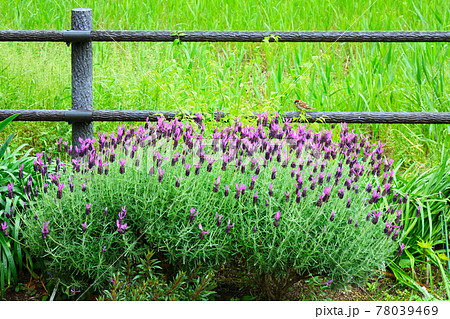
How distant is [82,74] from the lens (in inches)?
145

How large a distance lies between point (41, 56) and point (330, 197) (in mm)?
3545

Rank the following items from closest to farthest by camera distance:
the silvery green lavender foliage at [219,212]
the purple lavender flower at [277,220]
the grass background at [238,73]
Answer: the purple lavender flower at [277,220]
the silvery green lavender foliage at [219,212]
the grass background at [238,73]

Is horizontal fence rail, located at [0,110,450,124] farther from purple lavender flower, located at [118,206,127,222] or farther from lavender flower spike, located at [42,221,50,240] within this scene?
lavender flower spike, located at [42,221,50,240]

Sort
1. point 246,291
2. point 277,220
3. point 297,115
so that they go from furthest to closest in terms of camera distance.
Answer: point 297,115 → point 246,291 → point 277,220

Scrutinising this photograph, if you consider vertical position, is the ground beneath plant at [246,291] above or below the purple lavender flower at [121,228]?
below

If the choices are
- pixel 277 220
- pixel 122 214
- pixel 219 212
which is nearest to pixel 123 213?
pixel 122 214

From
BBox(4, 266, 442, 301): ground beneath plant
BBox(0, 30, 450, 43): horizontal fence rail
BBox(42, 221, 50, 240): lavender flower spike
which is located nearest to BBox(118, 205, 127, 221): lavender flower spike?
BBox(42, 221, 50, 240): lavender flower spike

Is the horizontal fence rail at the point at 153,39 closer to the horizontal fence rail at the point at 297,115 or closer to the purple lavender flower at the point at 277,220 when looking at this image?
the horizontal fence rail at the point at 297,115

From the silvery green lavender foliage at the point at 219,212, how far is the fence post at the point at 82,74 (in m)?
1.21

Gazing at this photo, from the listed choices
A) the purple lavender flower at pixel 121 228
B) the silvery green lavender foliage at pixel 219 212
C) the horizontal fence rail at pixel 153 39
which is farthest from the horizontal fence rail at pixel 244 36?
the purple lavender flower at pixel 121 228

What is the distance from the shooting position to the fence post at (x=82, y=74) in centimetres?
366

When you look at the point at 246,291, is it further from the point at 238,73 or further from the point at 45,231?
the point at 238,73

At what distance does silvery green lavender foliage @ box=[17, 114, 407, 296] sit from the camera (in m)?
2.29

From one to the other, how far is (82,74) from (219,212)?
1862 millimetres
